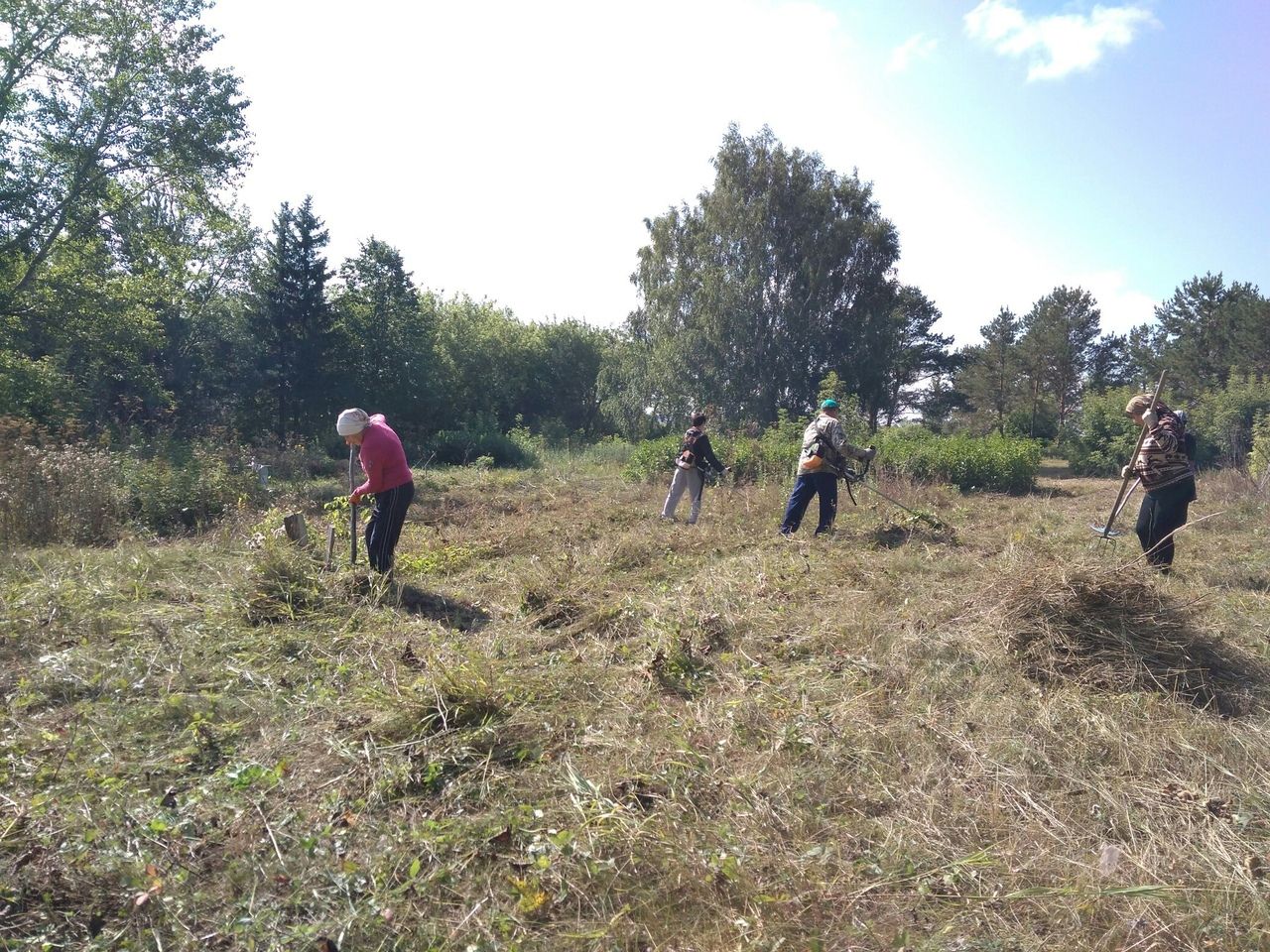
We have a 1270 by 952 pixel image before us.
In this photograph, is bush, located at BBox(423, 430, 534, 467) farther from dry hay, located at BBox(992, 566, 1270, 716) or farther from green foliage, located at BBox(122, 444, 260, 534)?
dry hay, located at BBox(992, 566, 1270, 716)

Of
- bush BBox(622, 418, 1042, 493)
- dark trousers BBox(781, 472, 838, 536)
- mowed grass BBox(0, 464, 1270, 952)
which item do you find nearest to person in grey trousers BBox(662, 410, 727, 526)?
dark trousers BBox(781, 472, 838, 536)

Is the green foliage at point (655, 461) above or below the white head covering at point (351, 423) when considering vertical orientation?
below

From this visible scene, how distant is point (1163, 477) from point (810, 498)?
2955mm

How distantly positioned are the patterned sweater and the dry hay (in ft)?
6.09

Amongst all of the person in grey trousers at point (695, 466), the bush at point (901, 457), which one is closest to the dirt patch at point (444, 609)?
the person in grey trousers at point (695, 466)

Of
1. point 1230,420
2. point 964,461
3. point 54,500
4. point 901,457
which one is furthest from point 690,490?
point 1230,420

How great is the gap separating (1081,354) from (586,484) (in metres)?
34.0

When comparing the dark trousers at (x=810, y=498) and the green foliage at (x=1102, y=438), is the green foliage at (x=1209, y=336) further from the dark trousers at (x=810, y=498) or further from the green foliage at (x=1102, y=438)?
the dark trousers at (x=810, y=498)

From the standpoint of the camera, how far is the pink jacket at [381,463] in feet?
18.9

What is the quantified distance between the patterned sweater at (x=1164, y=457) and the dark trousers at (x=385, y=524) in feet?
18.7

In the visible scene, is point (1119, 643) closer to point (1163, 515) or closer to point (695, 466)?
point (1163, 515)

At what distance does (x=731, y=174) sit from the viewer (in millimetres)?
26812

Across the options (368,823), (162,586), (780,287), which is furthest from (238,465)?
(780,287)

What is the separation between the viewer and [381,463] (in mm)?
5773
